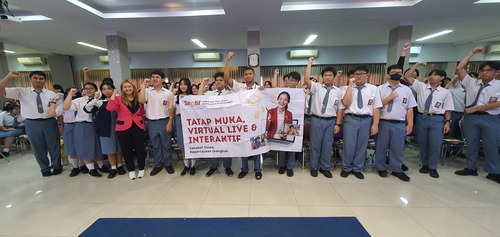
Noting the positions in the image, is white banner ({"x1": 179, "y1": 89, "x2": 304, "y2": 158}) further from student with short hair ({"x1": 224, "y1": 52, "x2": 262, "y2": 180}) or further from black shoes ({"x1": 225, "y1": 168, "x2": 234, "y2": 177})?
black shoes ({"x1": 225, "y1": 168, "x2": 234, "y2": 177})

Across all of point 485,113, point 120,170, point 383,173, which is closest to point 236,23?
point 120,170

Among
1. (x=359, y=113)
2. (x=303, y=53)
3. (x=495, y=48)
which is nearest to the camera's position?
(x=359, y=113)

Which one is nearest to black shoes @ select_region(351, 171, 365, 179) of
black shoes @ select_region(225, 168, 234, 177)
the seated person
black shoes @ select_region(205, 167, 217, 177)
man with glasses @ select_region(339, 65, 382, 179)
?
man with glasses @ select_region(339, 65, 382, 179)

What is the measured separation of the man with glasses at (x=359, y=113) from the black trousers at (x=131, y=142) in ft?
9.94

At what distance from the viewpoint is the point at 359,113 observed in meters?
2.90

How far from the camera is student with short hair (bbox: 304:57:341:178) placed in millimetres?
Result: 2952

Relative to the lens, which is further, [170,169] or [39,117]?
[170,169]

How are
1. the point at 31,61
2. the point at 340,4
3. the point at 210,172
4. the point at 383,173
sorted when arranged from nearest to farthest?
the point at 383,173, the point at 210,172, the point at 340,4, the point at 31,61

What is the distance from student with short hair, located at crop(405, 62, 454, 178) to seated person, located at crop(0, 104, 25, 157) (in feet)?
26.4

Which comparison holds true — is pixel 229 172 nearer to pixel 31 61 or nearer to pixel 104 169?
pixel 104 169

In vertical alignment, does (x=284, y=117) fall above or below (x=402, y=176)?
above

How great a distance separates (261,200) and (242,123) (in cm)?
104

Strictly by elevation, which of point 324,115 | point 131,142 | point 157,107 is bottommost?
point 131,142

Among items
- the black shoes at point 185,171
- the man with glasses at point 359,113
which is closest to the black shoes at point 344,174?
the man with glasses at point 359,113
